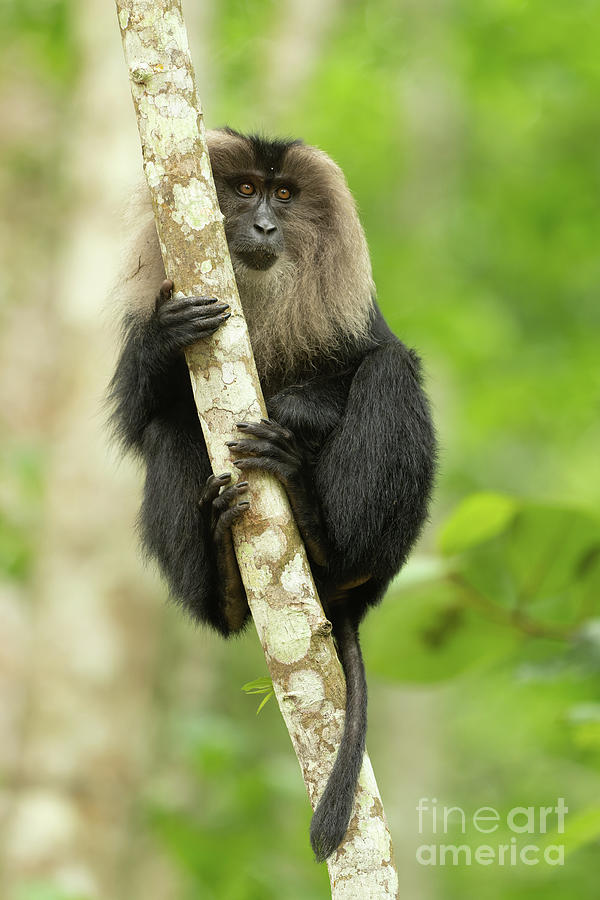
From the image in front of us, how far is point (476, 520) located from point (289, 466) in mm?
533

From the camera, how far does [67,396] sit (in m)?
5.75

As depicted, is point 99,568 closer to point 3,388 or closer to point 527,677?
point 527,677

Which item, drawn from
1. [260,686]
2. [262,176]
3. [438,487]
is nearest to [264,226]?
[262,176]

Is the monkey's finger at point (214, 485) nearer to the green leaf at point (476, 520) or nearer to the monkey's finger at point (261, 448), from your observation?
the monkey's finger at point (261, 448)

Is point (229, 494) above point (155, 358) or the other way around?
the other way around

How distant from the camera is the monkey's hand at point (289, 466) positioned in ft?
8.59

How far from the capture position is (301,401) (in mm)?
3270

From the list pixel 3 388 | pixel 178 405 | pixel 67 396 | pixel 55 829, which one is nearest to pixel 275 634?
pixel 178 405

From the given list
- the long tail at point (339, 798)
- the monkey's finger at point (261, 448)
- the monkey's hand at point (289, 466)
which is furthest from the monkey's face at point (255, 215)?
Answer: the long tail at point (339, 798)

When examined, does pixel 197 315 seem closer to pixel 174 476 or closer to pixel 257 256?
pixel 174 476

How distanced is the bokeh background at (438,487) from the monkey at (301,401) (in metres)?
0.25

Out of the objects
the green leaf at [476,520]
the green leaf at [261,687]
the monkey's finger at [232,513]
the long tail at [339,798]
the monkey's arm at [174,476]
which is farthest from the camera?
the monkey's arm at [174,476]

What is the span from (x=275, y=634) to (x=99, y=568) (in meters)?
3.16

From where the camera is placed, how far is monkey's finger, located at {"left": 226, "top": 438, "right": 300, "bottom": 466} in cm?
260
